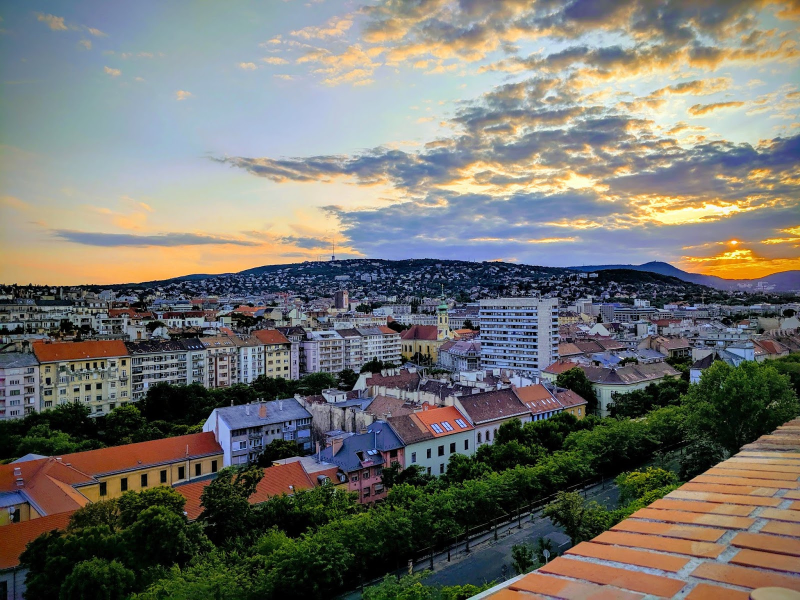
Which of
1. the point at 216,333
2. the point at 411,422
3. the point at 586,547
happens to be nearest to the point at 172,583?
the point at 586,547

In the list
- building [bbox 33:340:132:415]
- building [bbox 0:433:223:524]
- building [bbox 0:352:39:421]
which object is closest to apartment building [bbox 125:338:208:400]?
building [bbox 33:340:132:415]

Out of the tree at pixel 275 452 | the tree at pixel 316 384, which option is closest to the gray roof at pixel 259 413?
the tree at pixel 275 452

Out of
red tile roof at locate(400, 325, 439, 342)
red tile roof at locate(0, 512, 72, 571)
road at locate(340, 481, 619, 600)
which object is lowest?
road at locate(340, 481, 619, 600)

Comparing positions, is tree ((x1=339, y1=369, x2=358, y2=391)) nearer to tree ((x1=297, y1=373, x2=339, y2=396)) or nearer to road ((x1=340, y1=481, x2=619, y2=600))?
tree ((x1=297, y1=373, x2=339, y2=396))

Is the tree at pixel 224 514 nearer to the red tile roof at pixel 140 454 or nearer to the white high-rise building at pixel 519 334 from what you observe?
the red tile roof at pixel 140 454

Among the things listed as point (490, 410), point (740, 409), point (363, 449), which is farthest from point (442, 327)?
point (740, 409)

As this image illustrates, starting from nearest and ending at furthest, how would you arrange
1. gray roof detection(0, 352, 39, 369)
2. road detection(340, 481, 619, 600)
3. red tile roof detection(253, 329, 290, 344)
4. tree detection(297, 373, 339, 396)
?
road detection(340, 481, 619, 600) < gray roof detection(0, 352, 39, 369) < tree detection(297, 373, 339, 396) < red tile roof detection(253, 329, 290, 344)
